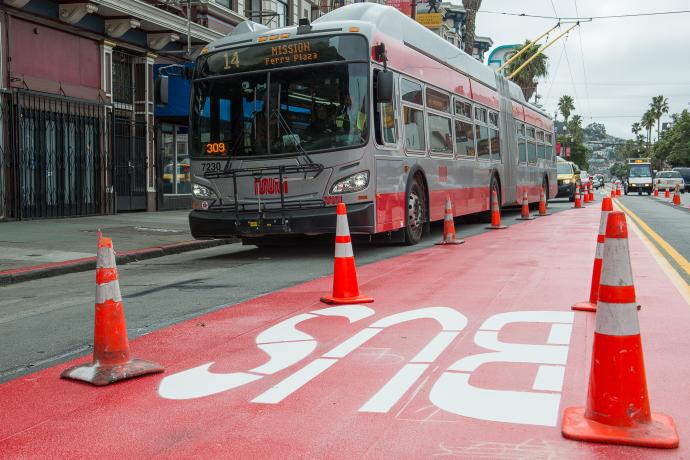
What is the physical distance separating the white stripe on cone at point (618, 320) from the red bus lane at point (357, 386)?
1.70 feet

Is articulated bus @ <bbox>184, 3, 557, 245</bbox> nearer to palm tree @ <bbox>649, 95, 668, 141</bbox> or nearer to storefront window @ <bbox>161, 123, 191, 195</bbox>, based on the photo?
storefront window @ <bbox>161, 123, 191, 195</bbox>

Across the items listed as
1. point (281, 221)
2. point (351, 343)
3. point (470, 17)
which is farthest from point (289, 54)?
point (470, 17)

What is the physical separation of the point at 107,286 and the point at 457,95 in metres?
12.2

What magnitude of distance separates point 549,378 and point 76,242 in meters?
10.5

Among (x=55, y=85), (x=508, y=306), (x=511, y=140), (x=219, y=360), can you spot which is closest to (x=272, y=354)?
(x=219, y=360)

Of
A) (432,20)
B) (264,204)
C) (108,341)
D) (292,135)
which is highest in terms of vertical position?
(432,20)

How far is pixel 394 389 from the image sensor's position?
14.0 feet

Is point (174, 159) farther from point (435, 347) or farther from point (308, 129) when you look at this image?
point (435, 347)

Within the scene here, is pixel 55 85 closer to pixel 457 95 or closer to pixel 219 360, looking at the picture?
pixel 457 95

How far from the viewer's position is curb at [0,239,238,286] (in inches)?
384

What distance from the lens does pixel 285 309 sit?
22.7 ft

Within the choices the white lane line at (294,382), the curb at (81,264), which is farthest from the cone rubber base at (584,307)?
the curb at (81,264)

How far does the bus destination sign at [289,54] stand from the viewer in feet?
36.2

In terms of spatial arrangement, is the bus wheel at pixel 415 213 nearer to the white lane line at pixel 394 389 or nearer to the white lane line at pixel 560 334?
the white lane line at pixel 560 334
